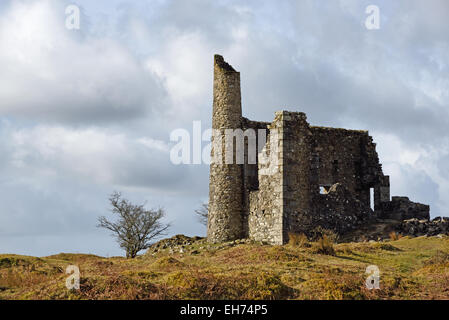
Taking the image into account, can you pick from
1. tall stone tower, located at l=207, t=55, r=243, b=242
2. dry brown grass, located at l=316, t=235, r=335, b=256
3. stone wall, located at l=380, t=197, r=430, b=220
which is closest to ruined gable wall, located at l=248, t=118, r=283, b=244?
tall stone tower, located at l=207, t=55, r=243, b=242

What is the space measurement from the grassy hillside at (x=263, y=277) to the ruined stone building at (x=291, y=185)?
3.20 m

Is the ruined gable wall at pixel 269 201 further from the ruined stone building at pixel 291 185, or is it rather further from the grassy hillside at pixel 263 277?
the grassy hillside at pixel 263 277

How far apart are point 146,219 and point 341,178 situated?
13905 mm

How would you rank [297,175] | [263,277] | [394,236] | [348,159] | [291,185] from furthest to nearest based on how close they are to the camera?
[348,159] → [394,236] → [297,175] → [291,185] → [263,277]

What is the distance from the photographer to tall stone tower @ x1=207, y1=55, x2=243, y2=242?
106 feet

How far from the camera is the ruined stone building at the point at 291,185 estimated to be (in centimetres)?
2934

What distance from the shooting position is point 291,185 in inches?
1151

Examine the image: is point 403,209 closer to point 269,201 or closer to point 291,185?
point 291,185

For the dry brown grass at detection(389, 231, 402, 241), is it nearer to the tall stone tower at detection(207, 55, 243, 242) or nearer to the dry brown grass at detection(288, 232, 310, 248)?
the dry brown grass at detection(288, 232, 310, 248)

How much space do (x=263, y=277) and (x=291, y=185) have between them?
12603mm

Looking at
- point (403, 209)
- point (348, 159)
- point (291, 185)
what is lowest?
point (403, 209)

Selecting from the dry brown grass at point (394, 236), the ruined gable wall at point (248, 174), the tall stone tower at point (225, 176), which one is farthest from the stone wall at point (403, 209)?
the tall stone tower at point (225, 176)

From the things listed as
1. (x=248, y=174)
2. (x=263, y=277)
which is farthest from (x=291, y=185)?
(x=263, y=277)
